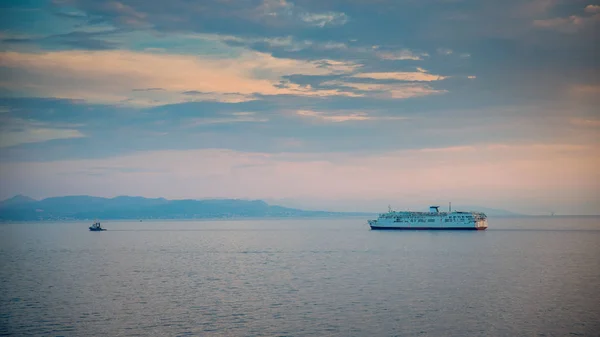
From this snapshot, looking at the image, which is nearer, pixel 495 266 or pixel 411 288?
pixel 411 288

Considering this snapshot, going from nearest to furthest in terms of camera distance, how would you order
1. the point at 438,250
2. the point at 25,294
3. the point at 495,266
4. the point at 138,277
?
the point at 25,294 → the point at 138,277 → the point at 495,266 → the point at 438,250

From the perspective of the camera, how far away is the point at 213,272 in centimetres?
8712

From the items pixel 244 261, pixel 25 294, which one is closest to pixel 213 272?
pixel 244 261

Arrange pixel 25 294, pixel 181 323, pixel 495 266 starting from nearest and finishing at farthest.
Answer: pixel 181 323
pixel 25 294
pixel 495 266

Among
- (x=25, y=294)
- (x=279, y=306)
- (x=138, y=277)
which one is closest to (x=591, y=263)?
(x=279, y=306)

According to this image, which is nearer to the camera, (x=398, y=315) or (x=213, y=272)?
(x=398, y=315)

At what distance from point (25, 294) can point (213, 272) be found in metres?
27.2

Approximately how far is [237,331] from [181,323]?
5.91m

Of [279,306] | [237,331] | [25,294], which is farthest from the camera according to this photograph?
[25,294]

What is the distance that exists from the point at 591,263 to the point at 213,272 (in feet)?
200

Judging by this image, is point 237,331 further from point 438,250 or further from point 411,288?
point 438,250

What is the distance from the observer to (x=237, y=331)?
4694 centimetres

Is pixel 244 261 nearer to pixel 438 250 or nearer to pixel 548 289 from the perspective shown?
pixel 438 250

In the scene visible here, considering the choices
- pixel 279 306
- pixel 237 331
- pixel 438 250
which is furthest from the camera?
pixel 438 250
